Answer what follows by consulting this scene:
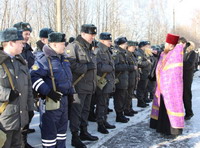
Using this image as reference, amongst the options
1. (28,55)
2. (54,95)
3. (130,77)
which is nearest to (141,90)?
(130,77)

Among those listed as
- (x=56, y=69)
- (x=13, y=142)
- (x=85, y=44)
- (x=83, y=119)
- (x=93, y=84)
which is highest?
(x=85, y=44)

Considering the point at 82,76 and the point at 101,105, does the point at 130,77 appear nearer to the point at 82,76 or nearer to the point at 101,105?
the point at 101,105

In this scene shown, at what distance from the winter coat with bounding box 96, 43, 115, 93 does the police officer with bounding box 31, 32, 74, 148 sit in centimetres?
146

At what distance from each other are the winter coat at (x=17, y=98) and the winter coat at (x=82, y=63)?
1.30 meters

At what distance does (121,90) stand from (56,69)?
2.78 metres

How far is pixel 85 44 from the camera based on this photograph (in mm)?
4555

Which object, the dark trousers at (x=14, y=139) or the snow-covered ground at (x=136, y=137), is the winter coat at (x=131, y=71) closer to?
the snow-covered ground at (x=136, y=137)

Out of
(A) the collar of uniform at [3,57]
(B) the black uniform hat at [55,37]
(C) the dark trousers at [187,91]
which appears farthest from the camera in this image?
(C) the dark trousers at [187,91]

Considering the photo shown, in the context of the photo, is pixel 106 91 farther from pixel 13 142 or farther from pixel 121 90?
pixel 13 142

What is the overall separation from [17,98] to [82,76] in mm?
1741

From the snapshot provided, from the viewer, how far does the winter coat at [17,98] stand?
2.77 metres

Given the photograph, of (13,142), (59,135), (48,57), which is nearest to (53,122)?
(59,135)

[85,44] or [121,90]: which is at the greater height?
[85,44]

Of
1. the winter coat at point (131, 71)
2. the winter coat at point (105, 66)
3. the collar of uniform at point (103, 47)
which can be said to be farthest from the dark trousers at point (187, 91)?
the collar of uniform at point (103, 47)
